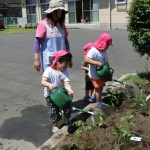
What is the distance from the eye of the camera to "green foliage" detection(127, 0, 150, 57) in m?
5.30

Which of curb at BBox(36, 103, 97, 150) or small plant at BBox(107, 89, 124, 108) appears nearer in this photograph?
curb at BBox(36, 103, 97, 150)

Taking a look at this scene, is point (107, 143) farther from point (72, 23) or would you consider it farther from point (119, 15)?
point (72, 23)

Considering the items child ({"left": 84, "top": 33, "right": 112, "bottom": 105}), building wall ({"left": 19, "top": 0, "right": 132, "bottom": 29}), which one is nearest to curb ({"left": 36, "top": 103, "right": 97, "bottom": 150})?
child ({"left": 84, "top": 33, "right": 112, "bottom": 105})

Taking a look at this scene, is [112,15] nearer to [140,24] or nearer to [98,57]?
[140,24]

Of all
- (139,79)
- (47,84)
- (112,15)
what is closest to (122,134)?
(47,84)

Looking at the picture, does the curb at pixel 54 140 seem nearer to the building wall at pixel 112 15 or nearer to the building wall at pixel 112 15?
the building wall at pixel 112 15

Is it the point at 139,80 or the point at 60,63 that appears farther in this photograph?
the point at 139,80

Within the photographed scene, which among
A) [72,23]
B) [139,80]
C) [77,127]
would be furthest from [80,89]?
[72,23]

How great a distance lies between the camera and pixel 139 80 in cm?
554

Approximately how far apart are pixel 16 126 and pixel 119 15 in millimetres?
18661

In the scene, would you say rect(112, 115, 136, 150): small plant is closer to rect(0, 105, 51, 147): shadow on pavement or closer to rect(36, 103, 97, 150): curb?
rect(36, 103, 97, 150): curb

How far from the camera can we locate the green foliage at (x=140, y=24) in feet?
17.4

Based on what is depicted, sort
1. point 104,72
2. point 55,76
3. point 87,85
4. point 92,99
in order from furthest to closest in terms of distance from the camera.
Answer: point 87,85, point 92,99, point 104,72, point 55,76

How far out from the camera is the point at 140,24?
5.42 metres
